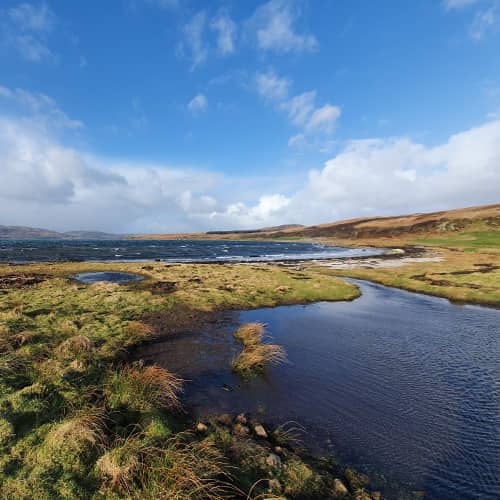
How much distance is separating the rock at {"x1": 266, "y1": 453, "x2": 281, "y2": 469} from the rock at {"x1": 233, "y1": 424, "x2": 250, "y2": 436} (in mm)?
A: 1592

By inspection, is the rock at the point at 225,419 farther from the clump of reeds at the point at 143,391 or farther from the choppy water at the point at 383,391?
the clump of reeds at the point at 143,391

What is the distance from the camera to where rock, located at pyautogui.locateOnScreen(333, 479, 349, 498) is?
8.59 m

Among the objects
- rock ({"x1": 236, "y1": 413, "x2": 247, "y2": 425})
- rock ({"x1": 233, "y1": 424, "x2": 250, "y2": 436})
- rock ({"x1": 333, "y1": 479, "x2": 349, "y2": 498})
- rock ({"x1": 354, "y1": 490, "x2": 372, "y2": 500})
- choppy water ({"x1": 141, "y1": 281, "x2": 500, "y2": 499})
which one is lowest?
choppy water ({"x1": 141, "y1": 281, "x2": 500, "y2": 499})

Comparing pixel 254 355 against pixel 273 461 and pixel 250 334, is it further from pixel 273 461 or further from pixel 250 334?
pixel 273 461

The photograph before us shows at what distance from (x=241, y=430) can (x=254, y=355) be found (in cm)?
613

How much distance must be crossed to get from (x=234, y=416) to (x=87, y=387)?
6714 millimetres

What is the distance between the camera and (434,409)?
1355 cm

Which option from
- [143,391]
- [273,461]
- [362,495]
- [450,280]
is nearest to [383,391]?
[362,495]

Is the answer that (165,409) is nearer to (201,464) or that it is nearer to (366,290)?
(201,464)

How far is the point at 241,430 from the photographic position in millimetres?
11164

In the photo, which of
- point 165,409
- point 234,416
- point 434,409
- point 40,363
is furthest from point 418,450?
point 40,363

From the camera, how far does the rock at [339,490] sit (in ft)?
28.2

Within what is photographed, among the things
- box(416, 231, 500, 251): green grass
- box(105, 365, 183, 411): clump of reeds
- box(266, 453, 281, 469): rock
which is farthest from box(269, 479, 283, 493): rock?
box(416, 231, 500, 251): green grass

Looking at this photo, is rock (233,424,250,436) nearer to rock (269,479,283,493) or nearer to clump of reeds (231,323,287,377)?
rock (269,479,283,493)
